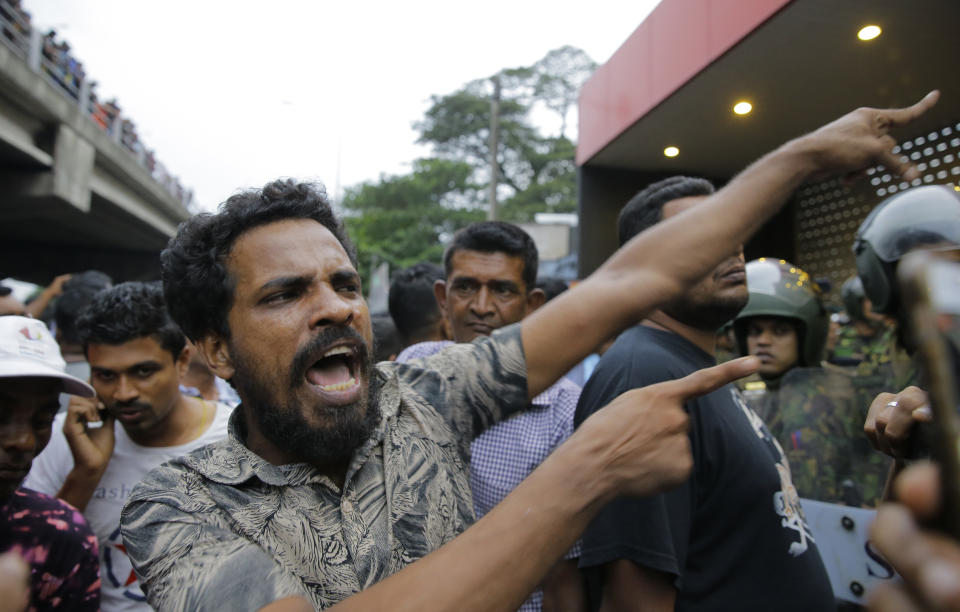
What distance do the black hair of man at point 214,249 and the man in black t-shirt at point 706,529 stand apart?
42.4 inches

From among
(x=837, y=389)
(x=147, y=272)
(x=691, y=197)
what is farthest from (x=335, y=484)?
(x=147, y=272)

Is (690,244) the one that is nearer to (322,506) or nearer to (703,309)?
(703,309)

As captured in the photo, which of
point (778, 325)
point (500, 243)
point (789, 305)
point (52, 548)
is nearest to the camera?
point (52, 548)

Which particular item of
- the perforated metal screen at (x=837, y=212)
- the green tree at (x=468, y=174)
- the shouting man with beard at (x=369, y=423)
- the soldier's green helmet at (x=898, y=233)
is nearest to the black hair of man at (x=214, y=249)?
the shouting man with beard at (x=369, y=423)

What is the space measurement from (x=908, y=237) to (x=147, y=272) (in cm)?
3100

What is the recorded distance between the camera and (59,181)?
1433 centimetres

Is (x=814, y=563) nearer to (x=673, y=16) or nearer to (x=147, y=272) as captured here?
(x=673, y=16)

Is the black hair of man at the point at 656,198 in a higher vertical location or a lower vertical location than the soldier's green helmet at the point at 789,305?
higher

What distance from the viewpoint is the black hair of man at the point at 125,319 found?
293 cm

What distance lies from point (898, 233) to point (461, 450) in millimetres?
2323

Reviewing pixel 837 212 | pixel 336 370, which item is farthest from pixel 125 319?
pixel 837 212

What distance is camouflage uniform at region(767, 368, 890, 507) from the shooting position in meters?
3.23

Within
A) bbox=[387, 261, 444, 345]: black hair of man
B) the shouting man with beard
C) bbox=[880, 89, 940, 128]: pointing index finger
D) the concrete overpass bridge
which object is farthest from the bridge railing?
bbox=[880, 89, 940, 128]: pointing index finger

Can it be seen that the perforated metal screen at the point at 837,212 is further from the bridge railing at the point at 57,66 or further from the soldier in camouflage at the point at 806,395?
the bridge railing at the point at 57,66
